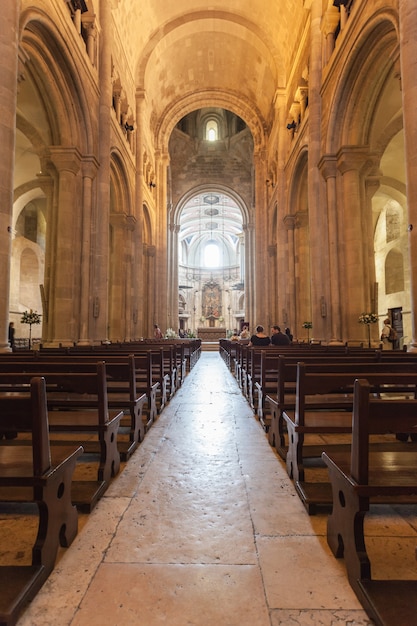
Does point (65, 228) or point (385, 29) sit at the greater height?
point (385, 29)

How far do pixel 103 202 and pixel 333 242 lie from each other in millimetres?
6687

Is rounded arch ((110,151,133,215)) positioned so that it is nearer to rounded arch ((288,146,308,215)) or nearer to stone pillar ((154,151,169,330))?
stone pillar ((154,151,169,330))

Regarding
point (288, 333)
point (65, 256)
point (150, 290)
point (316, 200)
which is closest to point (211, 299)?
point (150, 290)

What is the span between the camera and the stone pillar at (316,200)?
35.5 ft

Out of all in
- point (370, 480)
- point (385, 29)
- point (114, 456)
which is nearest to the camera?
point (370, 480)

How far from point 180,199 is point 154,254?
8.75m

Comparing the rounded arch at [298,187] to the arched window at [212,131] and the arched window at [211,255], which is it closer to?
the arched window at [212,131]

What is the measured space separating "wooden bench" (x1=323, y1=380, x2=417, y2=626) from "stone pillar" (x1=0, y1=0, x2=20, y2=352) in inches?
213

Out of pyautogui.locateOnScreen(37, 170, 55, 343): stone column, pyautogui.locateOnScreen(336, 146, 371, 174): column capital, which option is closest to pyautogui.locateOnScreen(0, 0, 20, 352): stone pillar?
pyautogui.locateOnScreen(37, 170, 55, 343): stone column

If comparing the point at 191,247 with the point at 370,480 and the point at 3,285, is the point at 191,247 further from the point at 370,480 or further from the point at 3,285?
the point at 370,480

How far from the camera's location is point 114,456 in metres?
3.07

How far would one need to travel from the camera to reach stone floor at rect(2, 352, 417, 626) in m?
1.58

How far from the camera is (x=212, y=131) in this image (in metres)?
29.0

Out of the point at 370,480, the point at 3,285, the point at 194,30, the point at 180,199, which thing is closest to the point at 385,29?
the point at 3,285
